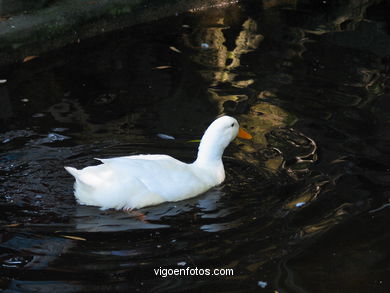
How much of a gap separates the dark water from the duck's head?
25 cm

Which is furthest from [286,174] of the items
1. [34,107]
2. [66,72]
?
[66,72]

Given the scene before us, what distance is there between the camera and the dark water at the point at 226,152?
4.38m

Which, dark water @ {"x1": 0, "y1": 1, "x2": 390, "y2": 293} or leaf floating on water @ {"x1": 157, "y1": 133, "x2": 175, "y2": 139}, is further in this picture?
leaf floating on water @ {"x1": 157, "y1": 133, "x2": 175, "y2": 139}

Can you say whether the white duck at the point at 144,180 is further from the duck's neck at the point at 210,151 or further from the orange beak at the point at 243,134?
the orange beak at the point at 243,134

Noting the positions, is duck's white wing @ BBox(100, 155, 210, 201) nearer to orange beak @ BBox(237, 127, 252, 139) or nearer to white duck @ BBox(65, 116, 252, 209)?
white duck @ BBox(65, 116, 252, 209)

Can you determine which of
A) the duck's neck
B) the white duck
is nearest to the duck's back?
the white duck

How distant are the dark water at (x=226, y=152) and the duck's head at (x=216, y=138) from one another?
0.25 metres

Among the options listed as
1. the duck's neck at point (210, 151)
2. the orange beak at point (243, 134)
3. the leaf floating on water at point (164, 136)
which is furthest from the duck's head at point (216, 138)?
the leaf floating on water at point (164, 136)

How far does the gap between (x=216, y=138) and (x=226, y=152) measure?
0.52 m

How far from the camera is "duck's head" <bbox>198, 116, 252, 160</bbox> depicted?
5711 mm

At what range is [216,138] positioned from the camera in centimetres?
575

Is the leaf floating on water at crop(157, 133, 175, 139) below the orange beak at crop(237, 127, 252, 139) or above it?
below

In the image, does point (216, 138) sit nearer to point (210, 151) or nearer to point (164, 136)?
point (210, 151)

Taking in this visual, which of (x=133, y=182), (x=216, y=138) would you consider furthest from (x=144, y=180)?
(x=216, y=138)
